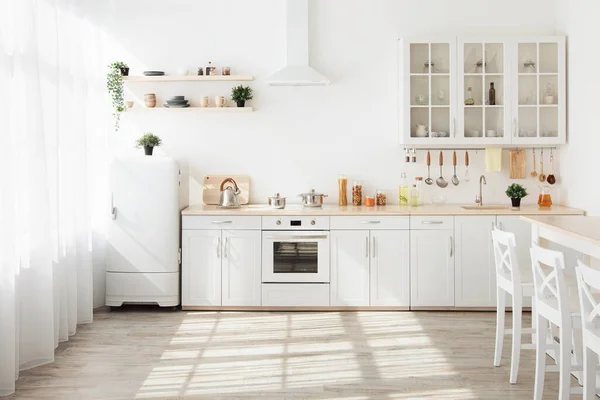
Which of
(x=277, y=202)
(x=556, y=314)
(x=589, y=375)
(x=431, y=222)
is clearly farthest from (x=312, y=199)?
(x=589, y=375)

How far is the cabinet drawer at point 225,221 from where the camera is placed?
527cm

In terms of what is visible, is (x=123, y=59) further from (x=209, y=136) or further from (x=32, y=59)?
(x=32, y=59)

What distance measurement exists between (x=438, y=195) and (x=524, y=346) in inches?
92.2

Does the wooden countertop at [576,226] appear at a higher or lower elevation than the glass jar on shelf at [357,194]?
lower

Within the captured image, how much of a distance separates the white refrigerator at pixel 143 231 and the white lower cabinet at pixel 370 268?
141 cm

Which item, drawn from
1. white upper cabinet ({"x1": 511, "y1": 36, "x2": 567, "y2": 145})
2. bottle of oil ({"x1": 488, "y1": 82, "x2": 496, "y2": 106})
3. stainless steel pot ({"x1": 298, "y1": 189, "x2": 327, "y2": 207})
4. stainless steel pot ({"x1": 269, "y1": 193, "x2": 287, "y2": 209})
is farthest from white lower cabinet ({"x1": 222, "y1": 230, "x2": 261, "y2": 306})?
white upper cabinet ({"x1": 511, "y1": 36, "x2": 567, "y2": 145})

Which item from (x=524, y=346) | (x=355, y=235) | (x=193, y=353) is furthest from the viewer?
(x=355, y=235)

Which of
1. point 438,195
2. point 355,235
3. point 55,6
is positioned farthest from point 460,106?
point 55,6

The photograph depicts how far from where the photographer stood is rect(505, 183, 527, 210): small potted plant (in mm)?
5367

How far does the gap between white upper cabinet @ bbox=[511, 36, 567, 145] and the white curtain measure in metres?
3.70

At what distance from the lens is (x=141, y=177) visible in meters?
5.26

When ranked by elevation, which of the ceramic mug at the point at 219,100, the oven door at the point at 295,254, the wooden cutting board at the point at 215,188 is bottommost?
the oven door at the point at 295,254

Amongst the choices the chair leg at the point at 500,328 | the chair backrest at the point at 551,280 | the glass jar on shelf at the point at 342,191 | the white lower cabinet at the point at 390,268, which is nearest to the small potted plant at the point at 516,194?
the white lower cabinet at the point at 390,268

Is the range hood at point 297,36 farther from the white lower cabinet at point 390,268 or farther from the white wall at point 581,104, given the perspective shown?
the white wall at point 581,104
